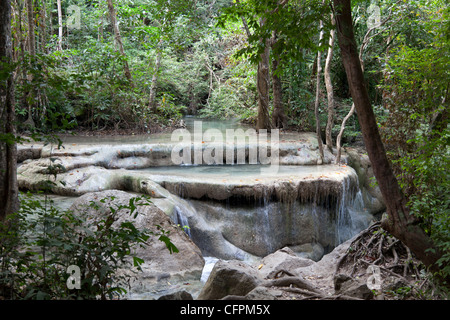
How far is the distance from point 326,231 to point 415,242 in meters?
4.31

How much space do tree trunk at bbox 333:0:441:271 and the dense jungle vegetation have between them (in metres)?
0.12

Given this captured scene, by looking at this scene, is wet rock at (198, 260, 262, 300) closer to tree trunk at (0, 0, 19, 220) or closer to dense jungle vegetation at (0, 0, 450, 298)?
dense jungle vegetation at (0, 0, 450, 298)

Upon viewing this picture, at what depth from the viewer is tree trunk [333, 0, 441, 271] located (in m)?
4.77

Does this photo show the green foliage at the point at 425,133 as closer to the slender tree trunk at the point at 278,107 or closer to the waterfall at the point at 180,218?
the waterfall at the point at 180,218

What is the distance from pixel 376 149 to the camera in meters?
4.91

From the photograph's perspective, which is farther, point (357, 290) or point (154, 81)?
point (154, 81)

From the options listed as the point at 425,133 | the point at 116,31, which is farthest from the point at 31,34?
the point at 425,133

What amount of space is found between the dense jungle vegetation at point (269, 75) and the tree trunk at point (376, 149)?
0.41 feet

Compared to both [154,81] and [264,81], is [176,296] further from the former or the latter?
[154,81]

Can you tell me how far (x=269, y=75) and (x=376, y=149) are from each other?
9265mm

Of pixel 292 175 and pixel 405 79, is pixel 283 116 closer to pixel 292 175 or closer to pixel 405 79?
pixel 292 175

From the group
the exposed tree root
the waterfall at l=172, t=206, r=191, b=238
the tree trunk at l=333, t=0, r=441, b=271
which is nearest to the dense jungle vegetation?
the tree trunk at l=333, t=0, r=441, b=271

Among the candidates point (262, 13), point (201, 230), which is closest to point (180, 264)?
A: point (201, 230)

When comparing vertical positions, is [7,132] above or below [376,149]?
above
